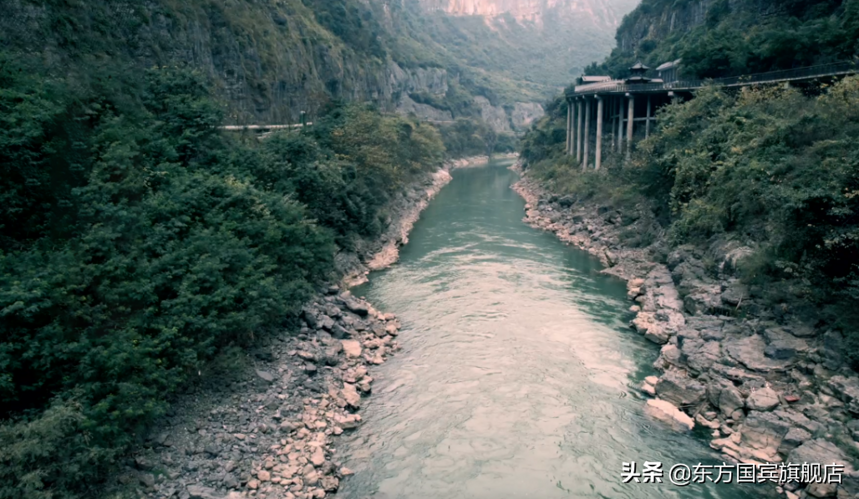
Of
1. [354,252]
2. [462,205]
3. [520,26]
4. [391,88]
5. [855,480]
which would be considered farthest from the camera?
[520,26]

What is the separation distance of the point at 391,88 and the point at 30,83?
62.3 meters

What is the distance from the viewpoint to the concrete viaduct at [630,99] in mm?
26281

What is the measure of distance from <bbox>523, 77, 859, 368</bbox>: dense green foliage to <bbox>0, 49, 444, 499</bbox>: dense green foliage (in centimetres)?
1427

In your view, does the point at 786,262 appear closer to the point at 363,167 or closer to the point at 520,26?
the point at 363,167

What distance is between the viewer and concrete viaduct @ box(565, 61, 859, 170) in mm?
26281

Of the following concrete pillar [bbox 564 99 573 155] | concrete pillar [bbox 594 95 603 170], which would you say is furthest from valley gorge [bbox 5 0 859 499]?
concrete pillar [bbox 564 99 573 155]

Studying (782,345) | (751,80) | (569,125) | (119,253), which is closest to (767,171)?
(782,345)

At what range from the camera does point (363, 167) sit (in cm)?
3183

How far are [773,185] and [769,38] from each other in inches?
657

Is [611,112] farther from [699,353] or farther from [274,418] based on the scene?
[274,418]

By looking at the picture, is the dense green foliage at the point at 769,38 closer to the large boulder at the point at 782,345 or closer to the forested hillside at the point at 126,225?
the large boulder at the point at 782,345

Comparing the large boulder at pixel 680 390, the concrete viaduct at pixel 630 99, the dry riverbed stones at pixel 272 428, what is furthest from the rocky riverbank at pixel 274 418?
the concrete viaduct at pixel 630 99

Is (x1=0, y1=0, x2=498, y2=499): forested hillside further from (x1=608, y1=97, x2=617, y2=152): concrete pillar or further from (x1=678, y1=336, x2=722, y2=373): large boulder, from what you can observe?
(x1=608, y1=97, x2=617, y2=152): concrete pillar

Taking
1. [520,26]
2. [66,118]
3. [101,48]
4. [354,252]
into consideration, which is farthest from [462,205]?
[520,26]
